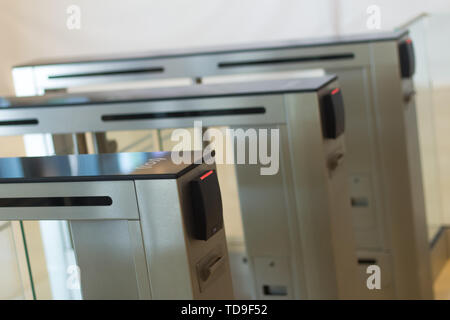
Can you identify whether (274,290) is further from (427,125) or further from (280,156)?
(427,125)

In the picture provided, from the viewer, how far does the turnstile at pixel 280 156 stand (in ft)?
5.22

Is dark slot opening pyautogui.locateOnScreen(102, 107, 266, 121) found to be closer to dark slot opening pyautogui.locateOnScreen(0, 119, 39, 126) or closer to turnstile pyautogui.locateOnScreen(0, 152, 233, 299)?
dark slot opening pyautogui.locateOnScreen(0, 119, 39, 126)

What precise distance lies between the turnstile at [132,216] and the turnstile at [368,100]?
1013 mm

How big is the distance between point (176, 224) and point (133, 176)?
0.34 feet

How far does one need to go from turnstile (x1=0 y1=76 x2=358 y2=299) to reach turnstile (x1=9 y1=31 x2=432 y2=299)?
39cm

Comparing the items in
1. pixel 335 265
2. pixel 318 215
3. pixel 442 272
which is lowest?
pixel 442 272

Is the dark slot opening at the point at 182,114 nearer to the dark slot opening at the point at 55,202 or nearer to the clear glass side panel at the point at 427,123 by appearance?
the dark slot opening at the point at 55,202

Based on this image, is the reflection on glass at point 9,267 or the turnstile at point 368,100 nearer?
the reflection on glass at point 9,267

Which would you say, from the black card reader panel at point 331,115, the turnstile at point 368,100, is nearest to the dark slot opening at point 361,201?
the turnstile at point 368,100

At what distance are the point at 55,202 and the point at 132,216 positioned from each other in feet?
0.46

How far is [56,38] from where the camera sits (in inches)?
148

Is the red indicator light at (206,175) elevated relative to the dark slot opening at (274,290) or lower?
elevated
